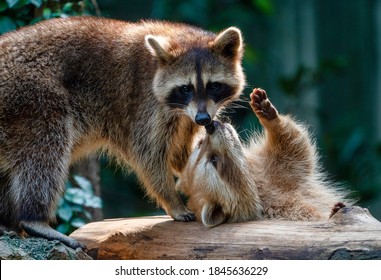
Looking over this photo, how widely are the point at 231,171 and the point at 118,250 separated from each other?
3.22 ft

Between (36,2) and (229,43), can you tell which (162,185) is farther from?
(36,2)

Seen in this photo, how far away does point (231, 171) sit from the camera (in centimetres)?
553

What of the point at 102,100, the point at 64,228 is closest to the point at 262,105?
the point at 102,100

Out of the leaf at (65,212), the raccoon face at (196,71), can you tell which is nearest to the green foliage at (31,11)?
the raccoon face at (196,71)

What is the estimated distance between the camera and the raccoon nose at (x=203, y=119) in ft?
17.9

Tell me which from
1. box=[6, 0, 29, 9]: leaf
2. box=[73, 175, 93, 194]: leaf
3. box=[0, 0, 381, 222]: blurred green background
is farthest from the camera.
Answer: box=[0, 0, 381, 222]: blurred green background

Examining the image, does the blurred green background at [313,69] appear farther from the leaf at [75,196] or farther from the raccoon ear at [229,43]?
the raccoon ear at [229,43]

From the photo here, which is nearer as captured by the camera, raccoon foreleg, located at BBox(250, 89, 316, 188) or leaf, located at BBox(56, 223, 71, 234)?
raccoon foreleg, located at BBox(250, 89, 316, 188)

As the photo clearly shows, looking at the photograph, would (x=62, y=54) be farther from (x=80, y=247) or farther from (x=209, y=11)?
(x=209, y=11)

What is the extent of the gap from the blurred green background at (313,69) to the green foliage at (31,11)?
12.5 ft

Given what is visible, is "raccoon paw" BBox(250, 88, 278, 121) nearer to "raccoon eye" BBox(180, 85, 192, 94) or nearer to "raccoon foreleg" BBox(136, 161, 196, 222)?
"raccoon eye" BBox(180, 85, 192, 94)

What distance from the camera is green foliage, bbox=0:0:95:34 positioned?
6.64 meters

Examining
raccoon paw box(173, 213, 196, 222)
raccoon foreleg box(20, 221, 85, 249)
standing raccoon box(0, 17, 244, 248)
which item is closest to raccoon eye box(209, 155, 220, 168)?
standing raccoon box(0, 17, 244, 248)

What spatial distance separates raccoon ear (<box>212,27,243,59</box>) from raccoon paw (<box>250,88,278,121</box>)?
0.48 meters
